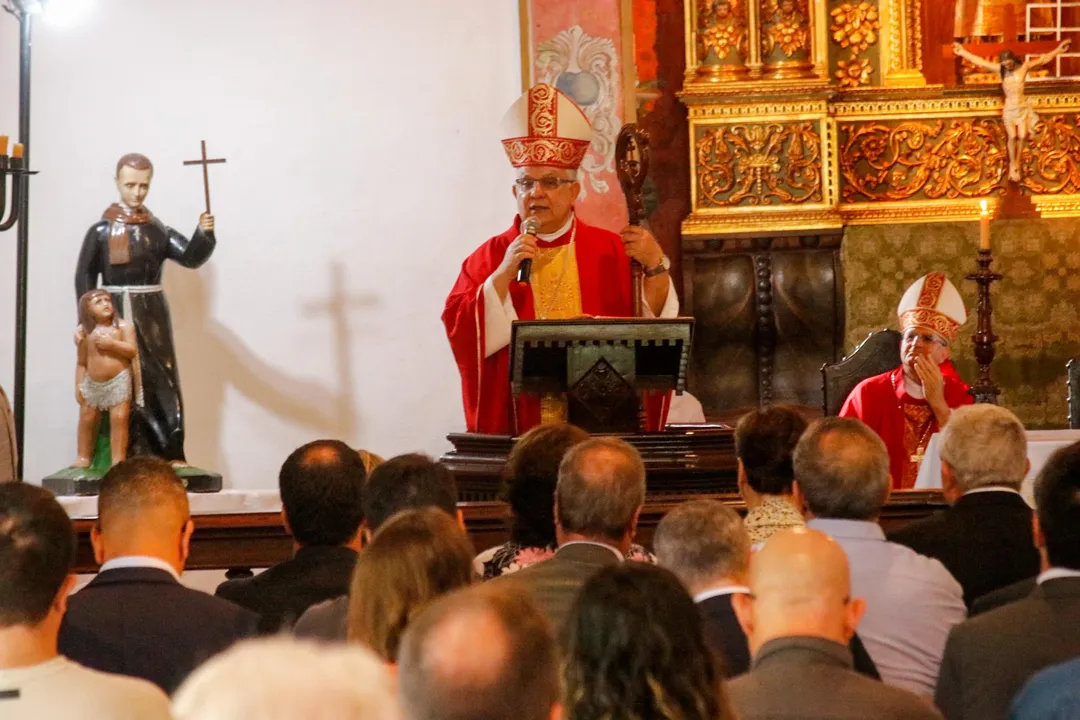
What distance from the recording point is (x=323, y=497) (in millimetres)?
3682

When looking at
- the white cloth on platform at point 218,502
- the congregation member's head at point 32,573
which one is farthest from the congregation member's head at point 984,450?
the white cloth on platform at point 218,502

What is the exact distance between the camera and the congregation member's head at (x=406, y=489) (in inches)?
142

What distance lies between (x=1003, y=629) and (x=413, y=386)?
21.1ft

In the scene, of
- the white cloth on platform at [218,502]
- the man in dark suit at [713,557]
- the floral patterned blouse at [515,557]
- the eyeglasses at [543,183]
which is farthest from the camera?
the white cloth on platform at [218,502]

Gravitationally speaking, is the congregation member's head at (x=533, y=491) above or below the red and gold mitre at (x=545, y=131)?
below

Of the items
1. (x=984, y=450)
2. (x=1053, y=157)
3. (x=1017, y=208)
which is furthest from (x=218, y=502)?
(x=1053, y=157)

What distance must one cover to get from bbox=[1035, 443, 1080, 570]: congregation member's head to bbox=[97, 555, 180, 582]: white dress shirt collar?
172 centimetres

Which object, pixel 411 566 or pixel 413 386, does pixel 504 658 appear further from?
pixel 413 386

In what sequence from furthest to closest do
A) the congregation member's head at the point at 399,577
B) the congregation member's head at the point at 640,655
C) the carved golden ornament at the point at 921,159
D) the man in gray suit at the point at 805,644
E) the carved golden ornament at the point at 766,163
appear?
the carved golden ornament at the point at 921,159 < the carved golden ornament at the point at 766,163 < the congregation member's head at the point at 399,577 < the man in gray suit at the point at 805,644 < the congregation member's head at the point at 640,655

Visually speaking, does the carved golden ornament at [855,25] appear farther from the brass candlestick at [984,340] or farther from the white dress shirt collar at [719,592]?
the white dress shirt collar at [719,592]

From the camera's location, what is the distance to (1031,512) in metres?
3.92

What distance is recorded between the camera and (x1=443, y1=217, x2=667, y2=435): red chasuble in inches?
258

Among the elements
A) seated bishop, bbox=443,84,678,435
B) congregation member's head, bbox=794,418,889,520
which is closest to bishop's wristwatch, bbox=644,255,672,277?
seated bishop, bbox=443,84,678,435

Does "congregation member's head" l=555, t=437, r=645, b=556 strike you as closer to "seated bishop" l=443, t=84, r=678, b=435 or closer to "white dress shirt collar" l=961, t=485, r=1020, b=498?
"white dress shirt collar" l=961, t=485, r=1020, b=498
